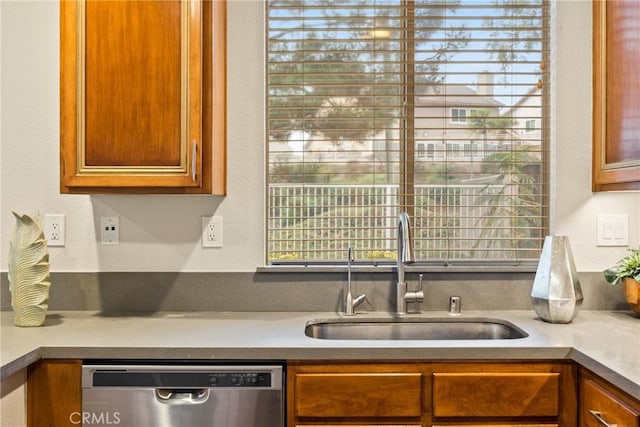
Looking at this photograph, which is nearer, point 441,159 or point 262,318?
point 262,318

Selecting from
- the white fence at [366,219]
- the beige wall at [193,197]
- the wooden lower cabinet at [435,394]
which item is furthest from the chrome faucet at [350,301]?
the wooden lower cabinet at [435,394]

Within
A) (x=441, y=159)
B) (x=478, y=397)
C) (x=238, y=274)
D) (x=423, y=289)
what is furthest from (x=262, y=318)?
(x=441, y=159)

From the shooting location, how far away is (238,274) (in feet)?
6.97

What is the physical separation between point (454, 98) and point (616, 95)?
57cm

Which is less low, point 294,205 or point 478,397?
point 294,205

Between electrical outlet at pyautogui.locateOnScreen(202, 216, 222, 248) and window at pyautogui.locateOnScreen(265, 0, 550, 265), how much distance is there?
206mm

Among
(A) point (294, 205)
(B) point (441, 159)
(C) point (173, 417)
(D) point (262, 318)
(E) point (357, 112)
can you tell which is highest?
(E) point (357, 112)

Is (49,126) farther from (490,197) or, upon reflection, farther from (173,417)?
(490,197)

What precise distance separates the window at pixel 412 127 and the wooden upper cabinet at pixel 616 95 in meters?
0.20

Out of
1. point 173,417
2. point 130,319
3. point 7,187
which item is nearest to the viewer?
point 173,417

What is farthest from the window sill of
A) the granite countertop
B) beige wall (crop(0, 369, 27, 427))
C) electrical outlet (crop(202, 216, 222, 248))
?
beige wall (crop(0, 369, 27, 427))

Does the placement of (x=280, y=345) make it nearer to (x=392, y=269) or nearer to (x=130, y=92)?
(x=392, y=269)

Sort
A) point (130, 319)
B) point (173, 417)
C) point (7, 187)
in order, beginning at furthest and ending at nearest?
1. point (7, 187)
2. point (130, 319)
3. point (173, 417)

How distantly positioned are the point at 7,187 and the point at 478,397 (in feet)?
5.98
